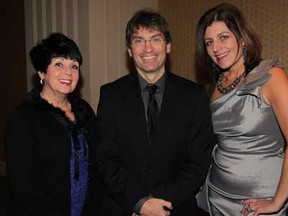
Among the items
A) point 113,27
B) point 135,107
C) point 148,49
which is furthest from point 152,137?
point 113,27

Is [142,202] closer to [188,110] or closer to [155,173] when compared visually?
[155,173]

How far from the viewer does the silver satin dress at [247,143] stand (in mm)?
1840

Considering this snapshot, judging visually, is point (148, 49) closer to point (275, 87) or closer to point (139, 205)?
point (275, 87)

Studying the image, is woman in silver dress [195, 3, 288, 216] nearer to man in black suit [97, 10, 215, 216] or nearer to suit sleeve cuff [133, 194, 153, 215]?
man in black suit [97, 10, 215, 216]

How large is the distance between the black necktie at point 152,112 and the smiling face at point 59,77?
467mm

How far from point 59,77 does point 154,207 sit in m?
0.90

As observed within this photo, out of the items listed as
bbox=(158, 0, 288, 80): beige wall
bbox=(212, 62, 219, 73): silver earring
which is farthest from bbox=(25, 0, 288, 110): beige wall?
bbox=(212, 62, 219, 73): silver earring

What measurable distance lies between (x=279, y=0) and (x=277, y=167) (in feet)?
6.06

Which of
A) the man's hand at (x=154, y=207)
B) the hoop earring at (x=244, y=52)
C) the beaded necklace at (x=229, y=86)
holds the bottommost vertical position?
the man's hand at (x=154, y=207)

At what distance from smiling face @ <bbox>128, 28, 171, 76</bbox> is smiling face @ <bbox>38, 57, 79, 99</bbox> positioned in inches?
15.3

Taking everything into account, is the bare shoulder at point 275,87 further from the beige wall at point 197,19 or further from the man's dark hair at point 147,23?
the beige wall at point 197,19

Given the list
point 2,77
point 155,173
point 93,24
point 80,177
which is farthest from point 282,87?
point 2,77

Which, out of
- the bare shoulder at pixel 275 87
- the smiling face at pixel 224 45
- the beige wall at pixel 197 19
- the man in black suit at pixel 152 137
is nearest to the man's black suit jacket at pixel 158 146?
the man in black suit at pixel 152 137

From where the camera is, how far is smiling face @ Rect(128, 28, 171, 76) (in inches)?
76.3
